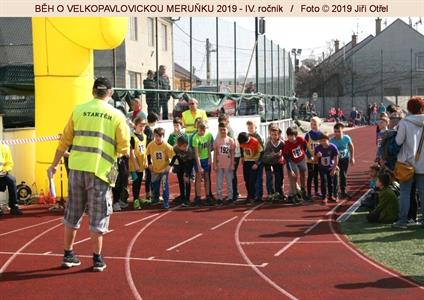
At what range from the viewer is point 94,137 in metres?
7.04

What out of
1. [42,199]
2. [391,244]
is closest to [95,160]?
[391,244]

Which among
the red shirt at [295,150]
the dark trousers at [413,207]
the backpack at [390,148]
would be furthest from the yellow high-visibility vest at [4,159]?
the dark trousers at [413,207]

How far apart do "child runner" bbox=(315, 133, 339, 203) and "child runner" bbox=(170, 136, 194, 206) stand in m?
2.52

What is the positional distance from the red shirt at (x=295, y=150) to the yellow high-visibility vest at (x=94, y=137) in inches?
239

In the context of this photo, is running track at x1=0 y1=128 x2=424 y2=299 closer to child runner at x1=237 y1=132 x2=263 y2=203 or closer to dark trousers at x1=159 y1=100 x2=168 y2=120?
child runner at x1=237 y1=132 x2=263 y2=203

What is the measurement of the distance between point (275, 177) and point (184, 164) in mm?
1858

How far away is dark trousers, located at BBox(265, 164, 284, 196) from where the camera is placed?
12.7 metres

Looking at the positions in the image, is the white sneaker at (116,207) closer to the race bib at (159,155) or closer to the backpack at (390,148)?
the race bib at (159,155)

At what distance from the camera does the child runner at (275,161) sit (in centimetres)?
1262

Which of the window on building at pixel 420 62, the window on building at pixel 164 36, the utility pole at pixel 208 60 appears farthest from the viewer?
the window on building at pixel 420 62

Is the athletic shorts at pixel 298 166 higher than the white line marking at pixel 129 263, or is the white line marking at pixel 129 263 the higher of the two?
the athletic shorts at pixel 298 166


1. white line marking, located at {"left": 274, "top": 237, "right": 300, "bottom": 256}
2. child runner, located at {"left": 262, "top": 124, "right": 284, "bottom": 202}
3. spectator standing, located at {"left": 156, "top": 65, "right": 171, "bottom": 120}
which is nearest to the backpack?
white line marking, located at {"left": 274, "top": 237, "right": 300, "bottom": 256}

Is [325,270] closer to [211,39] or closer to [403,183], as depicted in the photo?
[403,183]

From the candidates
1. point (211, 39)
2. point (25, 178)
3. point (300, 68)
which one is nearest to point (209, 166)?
point (25, 178)
